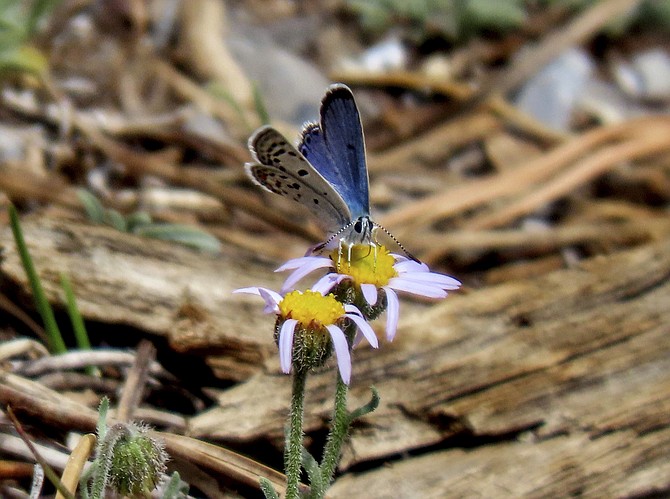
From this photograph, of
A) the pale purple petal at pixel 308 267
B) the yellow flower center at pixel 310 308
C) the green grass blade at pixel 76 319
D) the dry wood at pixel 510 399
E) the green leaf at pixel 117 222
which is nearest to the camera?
the yellow flower center at pixel 310 308

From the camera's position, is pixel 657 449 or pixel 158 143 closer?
pixel 657 449

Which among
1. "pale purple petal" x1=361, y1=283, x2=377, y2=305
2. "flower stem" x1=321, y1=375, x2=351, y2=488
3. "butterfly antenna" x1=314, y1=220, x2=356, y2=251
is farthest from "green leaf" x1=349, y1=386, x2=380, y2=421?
"butterfly antenna" x1=314, y1=220, x2=356, y2=251

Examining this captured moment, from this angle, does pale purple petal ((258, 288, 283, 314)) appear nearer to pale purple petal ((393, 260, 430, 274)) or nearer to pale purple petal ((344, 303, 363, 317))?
pale purple petal ((344, 303, 363, 317))

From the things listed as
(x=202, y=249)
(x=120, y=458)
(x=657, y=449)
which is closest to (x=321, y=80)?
(x=202, y=249)

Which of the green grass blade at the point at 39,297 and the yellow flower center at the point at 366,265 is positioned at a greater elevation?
the green grass blade at the point at 39,297

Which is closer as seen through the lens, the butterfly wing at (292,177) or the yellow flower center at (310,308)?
the yellow flower center at (310,308)

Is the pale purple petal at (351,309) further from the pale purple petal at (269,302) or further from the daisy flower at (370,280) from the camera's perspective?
the pale purple petal at (269,302)

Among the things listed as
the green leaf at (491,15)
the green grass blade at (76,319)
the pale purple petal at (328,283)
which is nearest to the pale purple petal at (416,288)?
the pale purple petal at (328,283)

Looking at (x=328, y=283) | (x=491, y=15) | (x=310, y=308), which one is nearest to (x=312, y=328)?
(x=310, y=308)

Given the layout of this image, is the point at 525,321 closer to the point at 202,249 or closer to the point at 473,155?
the point at 202,249
